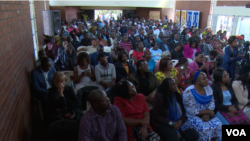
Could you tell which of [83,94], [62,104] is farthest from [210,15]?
[62,104]

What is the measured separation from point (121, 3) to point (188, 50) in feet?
34.4

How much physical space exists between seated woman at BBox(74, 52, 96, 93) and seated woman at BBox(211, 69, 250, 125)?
2304 mm

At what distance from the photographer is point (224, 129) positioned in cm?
295

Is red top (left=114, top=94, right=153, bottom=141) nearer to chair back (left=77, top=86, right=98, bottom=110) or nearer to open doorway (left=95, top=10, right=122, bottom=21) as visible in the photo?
chair back (left=77, top=86, right=98, bottom=110)

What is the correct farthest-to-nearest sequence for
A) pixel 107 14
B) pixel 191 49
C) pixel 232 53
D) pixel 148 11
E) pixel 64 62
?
1. pixel 107 14
2. pixel 148 11
3. pixel 191 49
4. pixel 232 53
5. pixel 64 62

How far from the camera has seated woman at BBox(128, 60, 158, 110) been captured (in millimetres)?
3639

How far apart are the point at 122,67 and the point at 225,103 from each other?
2.10 metres

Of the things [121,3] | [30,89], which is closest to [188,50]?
[30,89]

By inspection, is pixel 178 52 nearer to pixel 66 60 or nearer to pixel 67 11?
pixel 66 60

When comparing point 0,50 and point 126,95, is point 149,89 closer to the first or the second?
point 126,95

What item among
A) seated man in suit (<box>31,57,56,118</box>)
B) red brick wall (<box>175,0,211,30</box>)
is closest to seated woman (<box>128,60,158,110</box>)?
seated man in suit (<box>31,57,56,118</box>)

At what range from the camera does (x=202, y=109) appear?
10.2 feet

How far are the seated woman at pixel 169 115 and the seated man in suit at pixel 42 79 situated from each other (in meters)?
1.82

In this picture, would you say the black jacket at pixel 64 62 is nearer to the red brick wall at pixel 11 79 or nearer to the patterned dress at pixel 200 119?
the red brick wall at pixel 11 79
